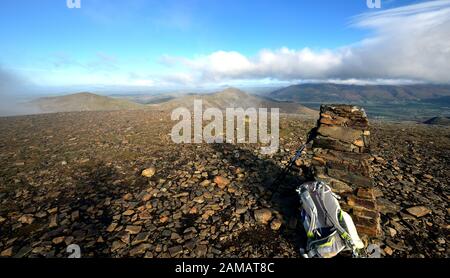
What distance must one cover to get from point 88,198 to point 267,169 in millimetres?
6280

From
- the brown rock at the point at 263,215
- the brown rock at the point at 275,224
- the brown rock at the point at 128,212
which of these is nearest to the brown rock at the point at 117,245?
the brown rock at the point at 128,212

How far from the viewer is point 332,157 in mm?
5988

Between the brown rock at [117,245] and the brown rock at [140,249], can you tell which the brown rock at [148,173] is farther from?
the brown rock at [140,249]

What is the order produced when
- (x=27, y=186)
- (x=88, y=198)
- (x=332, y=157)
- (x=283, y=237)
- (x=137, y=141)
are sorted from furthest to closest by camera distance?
1. (x=137, y=141)
2. (x=27, y=186)
3. (x=88, y=198)
4. (x=332, y=157)
5. (x=283, y=237)

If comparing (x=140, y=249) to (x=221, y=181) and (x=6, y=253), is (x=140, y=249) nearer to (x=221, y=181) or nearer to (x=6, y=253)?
(x=6, y=253)

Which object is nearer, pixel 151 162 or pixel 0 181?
pixel 0 181

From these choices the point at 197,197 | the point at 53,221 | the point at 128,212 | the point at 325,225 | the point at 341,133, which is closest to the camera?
the point at 325,225

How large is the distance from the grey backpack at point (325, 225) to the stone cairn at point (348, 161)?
1.39ft

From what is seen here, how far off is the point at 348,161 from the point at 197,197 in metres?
4.37

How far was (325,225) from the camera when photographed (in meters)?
4.97

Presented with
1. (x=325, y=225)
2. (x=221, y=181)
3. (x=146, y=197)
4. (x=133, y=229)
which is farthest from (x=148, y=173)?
(x=325, y=225)
